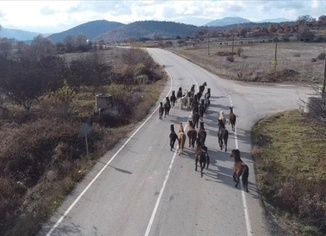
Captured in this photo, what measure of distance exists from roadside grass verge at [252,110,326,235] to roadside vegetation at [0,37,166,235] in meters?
7.83

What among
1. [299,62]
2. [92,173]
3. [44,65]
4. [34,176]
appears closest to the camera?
[92,173]

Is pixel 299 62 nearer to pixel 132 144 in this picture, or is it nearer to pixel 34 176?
pixel 132 144

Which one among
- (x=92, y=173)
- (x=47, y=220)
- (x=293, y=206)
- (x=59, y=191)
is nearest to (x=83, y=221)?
(x=47, y=220)

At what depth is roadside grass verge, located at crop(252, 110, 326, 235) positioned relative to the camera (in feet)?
45.2

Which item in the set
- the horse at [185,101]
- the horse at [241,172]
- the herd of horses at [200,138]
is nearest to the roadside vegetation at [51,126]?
the horse at [185,101]

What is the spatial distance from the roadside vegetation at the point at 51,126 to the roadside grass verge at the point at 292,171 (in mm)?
7829

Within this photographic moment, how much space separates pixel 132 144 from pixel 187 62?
4965cm

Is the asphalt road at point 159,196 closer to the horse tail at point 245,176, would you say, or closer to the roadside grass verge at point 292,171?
the horse tail at point 245,176

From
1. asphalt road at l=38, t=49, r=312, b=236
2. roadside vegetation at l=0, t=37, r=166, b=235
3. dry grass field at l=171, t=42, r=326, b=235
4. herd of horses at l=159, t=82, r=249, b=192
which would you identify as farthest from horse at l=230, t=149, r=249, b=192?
roadside vegetation at l=0, t=37, r=166, b=235

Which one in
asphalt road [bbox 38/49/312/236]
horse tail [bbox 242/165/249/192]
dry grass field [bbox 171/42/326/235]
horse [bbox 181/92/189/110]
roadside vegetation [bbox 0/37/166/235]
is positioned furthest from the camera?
horse [bbox 181/92/189/110]

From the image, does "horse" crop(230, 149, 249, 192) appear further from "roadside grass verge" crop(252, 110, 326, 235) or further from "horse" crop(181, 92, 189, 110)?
"horse" crop(181, 92, 189, 110)

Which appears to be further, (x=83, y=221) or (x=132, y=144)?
(x=132, y=144)

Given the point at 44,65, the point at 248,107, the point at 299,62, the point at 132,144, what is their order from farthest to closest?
the point at 299,62
the point at 44,65
the point at 248,107
the point at 132,144

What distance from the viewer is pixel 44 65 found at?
148 feet
